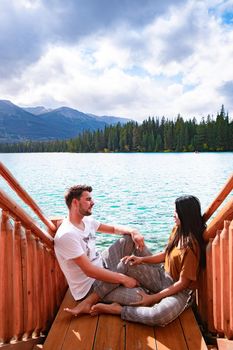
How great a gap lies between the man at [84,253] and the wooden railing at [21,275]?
0.55 ft

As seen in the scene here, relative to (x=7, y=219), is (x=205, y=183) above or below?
below

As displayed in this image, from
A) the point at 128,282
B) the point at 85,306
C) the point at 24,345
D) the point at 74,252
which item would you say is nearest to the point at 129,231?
the point at 128,282

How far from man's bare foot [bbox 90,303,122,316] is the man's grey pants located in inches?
2.5

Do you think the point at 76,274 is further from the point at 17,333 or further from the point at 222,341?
the point at 222,341

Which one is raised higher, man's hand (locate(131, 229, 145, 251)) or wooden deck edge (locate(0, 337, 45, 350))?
man's hand (locate(131, 229, 145, 251))

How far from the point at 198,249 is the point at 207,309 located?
46 cm

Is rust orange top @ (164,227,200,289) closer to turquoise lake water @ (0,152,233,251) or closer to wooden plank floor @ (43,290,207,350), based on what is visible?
wooden plank floor @ (43,290,207,350)

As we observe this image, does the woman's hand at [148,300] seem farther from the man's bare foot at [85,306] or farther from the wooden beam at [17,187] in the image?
the wooden beam at [17,187]

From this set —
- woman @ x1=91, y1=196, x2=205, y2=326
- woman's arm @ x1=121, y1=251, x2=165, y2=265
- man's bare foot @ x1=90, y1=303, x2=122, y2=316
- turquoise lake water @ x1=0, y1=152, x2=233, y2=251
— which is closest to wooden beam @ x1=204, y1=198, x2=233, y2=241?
woman @ x1=91, y1=196, x2=205, y2=326

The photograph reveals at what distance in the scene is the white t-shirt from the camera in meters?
2.59

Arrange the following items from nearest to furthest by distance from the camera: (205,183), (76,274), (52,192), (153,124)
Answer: (76,274), (52,192), (205,183), (153,124)

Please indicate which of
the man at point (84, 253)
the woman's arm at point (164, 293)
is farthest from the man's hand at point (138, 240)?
the woman's arm at point (164, 293)

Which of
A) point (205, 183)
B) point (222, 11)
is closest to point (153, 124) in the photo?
point (205, 183)

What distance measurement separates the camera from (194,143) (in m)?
74.2
